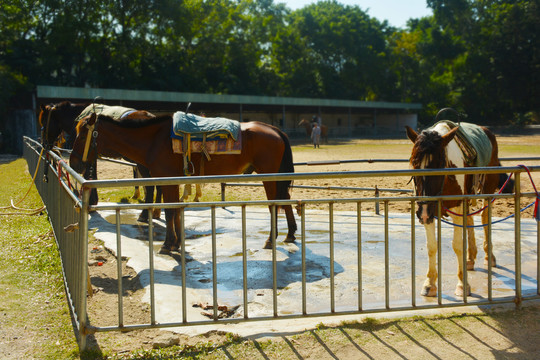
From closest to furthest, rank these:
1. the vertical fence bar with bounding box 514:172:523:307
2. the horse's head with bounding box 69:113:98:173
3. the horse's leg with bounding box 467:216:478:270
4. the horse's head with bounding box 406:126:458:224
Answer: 1. the vertical fence bar with bounding box 514:172:523:307
2. the horse's head with bounding box 406:126:458:224
3. the horse's leg with bounding box 467:216:478:270
4. the horse's head with bounding box 69:113:98:173

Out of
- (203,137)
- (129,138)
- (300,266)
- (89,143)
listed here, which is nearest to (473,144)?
(300,266)

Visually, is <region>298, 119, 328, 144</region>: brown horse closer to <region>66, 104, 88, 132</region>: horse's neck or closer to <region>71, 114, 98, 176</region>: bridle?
<region>66, 104, 88, 132</region>: horse's neck

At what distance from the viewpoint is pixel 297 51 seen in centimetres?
6562

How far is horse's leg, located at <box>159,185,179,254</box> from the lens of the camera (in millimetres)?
6293

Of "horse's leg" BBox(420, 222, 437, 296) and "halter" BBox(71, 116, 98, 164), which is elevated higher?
"halter" BBox(71, 116, 98, 164)

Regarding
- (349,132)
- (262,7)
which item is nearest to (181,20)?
(349,132)

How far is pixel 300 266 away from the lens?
19.1ft

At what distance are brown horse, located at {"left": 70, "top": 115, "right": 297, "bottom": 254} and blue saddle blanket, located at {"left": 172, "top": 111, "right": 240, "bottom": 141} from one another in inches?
7.9

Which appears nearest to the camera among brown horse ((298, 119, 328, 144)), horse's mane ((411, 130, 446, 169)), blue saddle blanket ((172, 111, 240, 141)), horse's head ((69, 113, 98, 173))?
horse's mane ((411, 130, 446, 169))

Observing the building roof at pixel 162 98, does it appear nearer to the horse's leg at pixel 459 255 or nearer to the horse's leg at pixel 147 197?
the horse's leg at pixel 147 197

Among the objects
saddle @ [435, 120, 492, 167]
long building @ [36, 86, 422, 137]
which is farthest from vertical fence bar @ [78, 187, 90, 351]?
long building @ [36, 86, 422, 137]

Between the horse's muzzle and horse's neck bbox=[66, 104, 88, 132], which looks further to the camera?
horse's neck bbox=[66, 104, 88, 132]

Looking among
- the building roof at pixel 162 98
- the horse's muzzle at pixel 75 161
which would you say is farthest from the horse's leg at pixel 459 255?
the building roof at pixel 162 98

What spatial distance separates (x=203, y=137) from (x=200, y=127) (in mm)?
138
